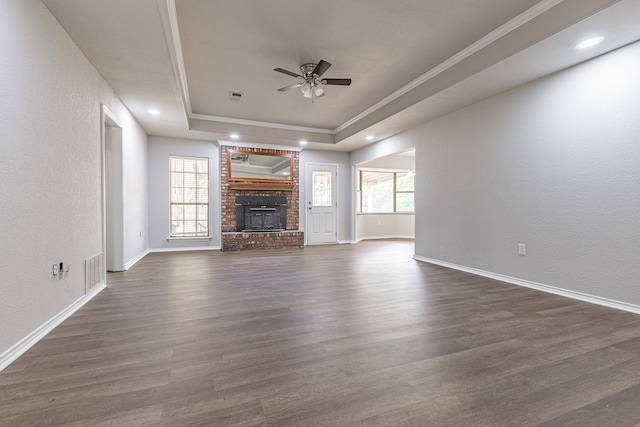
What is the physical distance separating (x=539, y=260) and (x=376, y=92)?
10.8 ft

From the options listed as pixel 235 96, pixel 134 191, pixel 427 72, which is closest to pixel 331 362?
pixel 427 72

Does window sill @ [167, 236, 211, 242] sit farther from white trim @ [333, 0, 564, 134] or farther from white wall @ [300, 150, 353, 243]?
white trim @ [333, 0, 564, 134]

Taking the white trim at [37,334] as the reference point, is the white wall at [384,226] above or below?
above

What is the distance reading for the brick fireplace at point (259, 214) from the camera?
677cm

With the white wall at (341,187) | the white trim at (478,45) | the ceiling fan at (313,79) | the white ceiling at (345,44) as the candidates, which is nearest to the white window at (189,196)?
the white ceiling at (345,44)

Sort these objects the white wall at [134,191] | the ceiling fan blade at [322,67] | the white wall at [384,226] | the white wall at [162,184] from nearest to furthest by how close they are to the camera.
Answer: the ceiling fan blade at [322,67] < the white wall at [134,191] < the white wall at [162,184] < the white wall at [384,226]

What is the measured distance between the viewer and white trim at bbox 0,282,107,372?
1.72m

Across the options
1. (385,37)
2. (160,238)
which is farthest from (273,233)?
(385,37)

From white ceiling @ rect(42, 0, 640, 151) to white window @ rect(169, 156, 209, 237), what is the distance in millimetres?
1721

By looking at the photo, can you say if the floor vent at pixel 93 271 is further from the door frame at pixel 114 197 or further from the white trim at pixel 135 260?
the white trim at pixel 135 260

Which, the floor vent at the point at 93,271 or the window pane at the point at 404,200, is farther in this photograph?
the window pane at the point at 404,200

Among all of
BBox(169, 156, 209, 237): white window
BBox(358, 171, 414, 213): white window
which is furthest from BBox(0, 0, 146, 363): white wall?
BBox(358, 171, 414, 213): white window

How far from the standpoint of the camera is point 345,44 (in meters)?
3.32

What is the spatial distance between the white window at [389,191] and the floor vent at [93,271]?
759 cm
